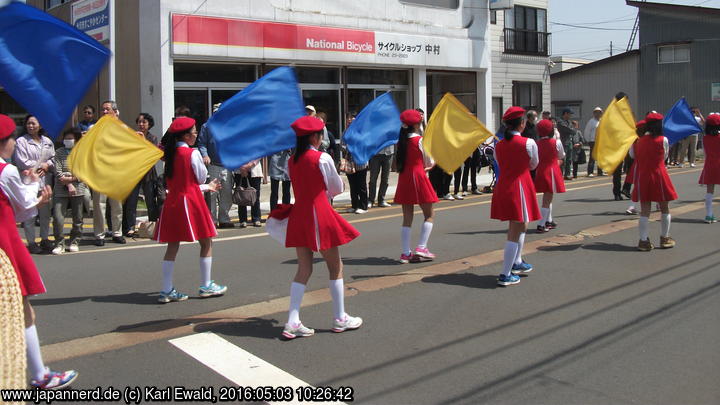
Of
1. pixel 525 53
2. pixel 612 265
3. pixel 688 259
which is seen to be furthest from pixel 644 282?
pixel 525 53

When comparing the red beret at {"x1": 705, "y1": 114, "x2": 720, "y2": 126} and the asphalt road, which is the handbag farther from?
the red beret at {"x1": 705, "y1": 114, "x2": 720, "y2": 126}

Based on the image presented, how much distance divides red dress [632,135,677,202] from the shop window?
13188mm

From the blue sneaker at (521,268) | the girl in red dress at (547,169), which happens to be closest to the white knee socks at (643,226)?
the girl in red dress at (547,169)

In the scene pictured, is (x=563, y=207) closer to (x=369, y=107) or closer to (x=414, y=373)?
(x=369, y=107)

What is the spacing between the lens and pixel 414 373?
16.9ft

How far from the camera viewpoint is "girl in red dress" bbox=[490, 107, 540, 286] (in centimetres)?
769

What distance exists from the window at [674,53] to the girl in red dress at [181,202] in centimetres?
3725

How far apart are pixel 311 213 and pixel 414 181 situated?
128 inches

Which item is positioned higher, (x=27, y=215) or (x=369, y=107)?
(x=369, y=107)

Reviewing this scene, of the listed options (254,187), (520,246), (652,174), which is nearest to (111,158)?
(520,246)

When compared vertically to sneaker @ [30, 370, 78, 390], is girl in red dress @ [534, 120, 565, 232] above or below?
above

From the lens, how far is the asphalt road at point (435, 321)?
197 inches

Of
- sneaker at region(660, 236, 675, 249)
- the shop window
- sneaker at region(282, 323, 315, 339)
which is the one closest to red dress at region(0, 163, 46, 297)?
sneaker at region(282, 323, 315, 339)

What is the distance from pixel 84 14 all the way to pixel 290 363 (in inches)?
461
